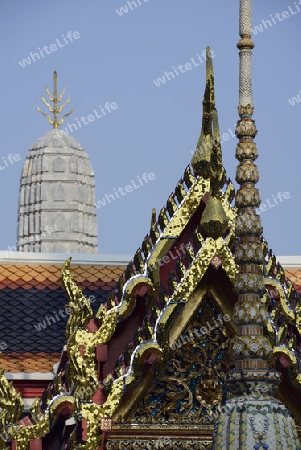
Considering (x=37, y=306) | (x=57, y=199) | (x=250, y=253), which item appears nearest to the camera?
(x=250, y=253)

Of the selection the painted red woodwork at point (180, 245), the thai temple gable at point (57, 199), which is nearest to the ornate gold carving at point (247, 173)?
the painted red woodwork at point (180, 245)

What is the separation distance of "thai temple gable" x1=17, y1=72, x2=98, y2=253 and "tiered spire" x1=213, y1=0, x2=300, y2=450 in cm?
4653

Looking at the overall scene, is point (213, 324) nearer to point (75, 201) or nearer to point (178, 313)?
point (178, 313)

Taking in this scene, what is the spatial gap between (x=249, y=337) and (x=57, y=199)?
162ft

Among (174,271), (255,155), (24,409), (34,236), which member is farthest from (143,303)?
(34,236)

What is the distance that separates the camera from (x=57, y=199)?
67.9 metres

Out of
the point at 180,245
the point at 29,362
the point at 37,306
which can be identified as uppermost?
the point at 37,306

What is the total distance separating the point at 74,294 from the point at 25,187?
46.8m

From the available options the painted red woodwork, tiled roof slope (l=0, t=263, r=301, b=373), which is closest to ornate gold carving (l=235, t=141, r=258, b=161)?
the painted red woodwork

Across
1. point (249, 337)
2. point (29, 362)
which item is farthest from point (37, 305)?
point (249, 337)

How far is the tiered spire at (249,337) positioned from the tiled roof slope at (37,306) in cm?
608

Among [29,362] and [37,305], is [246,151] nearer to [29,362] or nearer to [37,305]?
[29,362]

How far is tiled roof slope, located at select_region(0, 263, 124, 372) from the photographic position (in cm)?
2516

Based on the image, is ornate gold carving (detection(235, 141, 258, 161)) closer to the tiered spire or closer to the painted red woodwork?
the tiered spire
